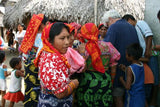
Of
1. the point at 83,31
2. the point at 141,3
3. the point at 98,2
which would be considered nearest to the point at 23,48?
the point at 83,31

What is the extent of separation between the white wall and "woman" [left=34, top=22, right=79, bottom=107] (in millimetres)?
1940

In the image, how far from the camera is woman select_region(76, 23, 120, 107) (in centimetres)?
268

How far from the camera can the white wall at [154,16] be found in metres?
3.34

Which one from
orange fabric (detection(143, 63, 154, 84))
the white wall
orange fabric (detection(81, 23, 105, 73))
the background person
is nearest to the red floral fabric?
orange fabric (detection(81, 23, 105, 73))

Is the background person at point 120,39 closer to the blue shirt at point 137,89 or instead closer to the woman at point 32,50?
the blue shirt at point 137,89

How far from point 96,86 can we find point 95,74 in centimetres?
17

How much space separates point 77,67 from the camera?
2.53 meters

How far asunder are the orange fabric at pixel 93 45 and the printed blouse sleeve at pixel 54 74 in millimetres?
841

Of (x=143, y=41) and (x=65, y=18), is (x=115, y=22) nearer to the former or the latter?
(x=143, y=41)

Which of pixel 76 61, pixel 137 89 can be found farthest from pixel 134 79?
pixel 76 61

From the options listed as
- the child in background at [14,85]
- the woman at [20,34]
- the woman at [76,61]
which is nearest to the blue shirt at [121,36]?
the woman at [76,61]

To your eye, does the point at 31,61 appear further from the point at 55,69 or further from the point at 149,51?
the point at 149,51

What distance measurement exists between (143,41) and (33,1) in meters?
9.26

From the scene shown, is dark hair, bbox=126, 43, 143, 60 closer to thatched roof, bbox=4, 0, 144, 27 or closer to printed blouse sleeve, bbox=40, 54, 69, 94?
printed blouse sleeve, bbox=40, 54, 69, 94
